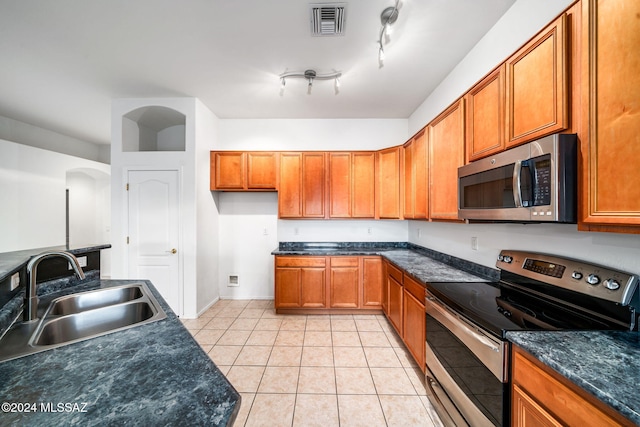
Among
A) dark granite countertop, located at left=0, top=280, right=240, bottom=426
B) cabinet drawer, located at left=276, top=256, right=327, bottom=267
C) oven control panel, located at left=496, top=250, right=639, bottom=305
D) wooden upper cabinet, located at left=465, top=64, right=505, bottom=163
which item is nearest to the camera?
dark granite countertop, located at left=0, top=280, right=240, bottom=426

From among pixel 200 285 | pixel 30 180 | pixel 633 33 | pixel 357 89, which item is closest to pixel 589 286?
pixel 633 33

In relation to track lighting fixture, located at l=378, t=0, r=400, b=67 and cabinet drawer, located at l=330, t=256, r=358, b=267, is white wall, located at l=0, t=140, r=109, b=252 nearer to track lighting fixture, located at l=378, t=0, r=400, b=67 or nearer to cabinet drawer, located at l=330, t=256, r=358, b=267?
cabinet drawer, located at l=330, t=256, r=358, b=267

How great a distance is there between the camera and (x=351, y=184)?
3.48 metres

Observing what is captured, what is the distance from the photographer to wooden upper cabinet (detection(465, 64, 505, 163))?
1483mm

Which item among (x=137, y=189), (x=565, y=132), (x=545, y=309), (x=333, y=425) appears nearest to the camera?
(x=565, y=132)

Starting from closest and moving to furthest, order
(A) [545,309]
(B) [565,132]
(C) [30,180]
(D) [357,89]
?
(B) [565,132] < (A) [545,309] < (D) [357,89] < (C) [30,180]

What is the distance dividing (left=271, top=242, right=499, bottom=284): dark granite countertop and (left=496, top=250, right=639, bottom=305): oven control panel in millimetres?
326

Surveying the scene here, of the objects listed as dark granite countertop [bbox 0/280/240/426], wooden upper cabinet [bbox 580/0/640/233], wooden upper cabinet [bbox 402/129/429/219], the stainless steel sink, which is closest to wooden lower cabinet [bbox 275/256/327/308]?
wooden upper cabinet [bbox 402/129/429/219]

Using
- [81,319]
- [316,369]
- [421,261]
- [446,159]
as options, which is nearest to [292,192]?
[421,261]

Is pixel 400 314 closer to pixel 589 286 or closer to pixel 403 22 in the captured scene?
pixel 589 286

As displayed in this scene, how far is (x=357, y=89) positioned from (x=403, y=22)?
1020mm

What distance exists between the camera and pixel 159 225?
3174 millimetres

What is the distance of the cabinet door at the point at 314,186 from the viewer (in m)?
3.49

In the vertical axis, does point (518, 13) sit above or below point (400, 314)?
above
